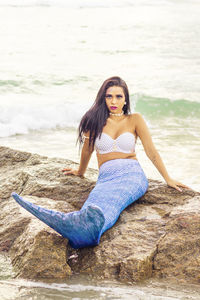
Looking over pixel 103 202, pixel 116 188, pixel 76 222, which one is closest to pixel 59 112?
pixel 116 188

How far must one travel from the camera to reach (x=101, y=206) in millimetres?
3383

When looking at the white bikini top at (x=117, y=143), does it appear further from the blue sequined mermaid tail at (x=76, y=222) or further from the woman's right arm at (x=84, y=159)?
the blue sequined mermaid tail at (x=76, y=222)

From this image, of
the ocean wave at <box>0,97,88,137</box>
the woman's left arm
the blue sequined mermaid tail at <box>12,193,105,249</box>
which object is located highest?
the woman's left arm

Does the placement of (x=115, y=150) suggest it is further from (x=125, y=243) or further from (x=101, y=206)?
(x=125, y=243)

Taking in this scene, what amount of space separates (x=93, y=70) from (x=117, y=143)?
12906 mm

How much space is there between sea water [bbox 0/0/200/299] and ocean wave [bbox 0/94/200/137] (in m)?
0.03

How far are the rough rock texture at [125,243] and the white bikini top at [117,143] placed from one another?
1.36 feet

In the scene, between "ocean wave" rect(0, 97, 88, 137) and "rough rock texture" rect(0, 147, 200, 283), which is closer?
"rough rock texture" rect(0, 147, 200, 283)

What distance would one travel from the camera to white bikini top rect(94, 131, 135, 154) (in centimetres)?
393

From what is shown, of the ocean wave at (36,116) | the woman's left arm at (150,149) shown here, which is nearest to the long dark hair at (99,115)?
the woman's left arm at (150,149)

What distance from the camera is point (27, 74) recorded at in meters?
15.5

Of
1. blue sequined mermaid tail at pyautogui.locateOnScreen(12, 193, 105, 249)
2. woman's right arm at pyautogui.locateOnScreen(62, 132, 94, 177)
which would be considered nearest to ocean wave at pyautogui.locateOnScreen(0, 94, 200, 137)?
woman's right arm at pyautogui.locateOnScreen(62, 132, 94, 177)

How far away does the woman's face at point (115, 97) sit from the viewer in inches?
157

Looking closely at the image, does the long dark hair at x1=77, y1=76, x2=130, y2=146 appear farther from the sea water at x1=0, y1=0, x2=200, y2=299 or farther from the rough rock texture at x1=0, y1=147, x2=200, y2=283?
the sea water at x1=0, y1=0, x2=200, y2=299
